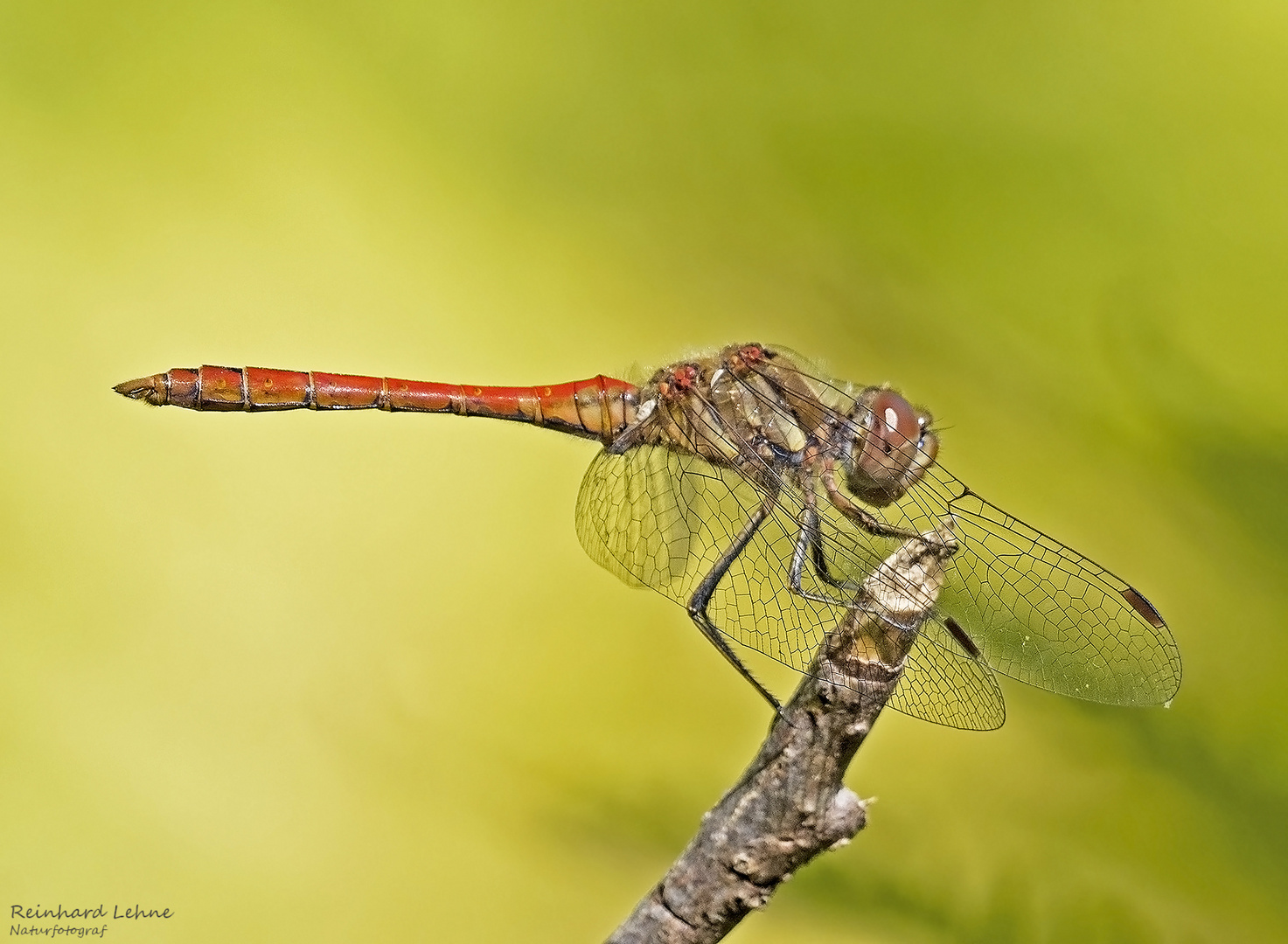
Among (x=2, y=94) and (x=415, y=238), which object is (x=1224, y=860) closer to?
(x=415, y=238)

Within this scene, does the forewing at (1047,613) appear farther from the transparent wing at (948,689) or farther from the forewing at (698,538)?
the forewing at (698,538)

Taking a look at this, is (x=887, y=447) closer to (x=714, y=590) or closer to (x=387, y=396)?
(x=714, y=590)

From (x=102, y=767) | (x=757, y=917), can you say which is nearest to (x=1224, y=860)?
(x=757, y=917)
